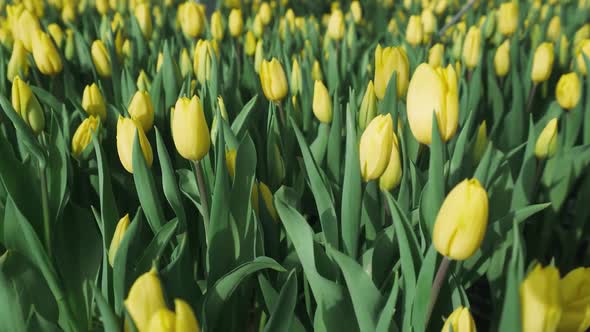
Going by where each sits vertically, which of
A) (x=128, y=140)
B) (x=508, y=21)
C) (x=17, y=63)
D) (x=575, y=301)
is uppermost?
(x=508, y=21)

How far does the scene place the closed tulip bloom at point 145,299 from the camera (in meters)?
Answer: 0.48

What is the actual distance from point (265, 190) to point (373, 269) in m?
0.21

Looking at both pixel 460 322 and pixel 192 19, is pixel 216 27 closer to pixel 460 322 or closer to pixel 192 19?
pixel 192 19

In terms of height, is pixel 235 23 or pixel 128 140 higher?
pixel 235 23

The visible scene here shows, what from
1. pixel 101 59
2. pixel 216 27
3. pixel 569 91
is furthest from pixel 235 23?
pixel 569 91

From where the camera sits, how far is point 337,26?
1.76 metres

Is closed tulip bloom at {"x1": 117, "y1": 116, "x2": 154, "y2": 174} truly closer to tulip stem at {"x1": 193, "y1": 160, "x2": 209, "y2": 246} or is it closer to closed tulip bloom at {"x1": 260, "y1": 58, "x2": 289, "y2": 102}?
tulip stem at {"x1": 193, "y1": 160, "x2": 209, "y2": 246}

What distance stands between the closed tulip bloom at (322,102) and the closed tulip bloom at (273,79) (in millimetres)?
87

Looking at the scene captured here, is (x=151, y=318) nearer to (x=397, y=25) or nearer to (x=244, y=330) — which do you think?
(x=244, y=330)

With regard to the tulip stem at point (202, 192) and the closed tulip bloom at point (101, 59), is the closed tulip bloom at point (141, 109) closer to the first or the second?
the tulip stem at point (202, 192)

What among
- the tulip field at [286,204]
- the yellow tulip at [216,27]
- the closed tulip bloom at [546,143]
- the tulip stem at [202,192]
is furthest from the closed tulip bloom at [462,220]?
the yellow tulip at [216,27]

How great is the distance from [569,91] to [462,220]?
2.64 ft

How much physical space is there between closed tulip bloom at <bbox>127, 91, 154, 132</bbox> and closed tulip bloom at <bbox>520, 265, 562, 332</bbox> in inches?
26.1

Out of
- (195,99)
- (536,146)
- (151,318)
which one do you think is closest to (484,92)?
(536,146)
